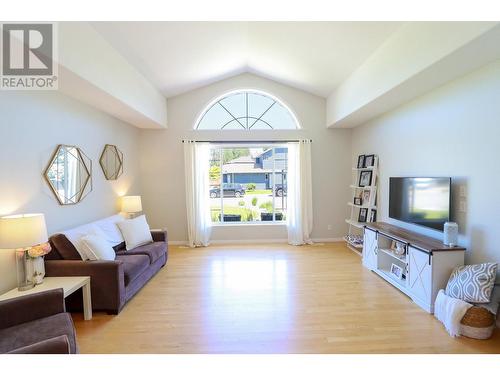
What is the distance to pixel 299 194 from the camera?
5.26 m

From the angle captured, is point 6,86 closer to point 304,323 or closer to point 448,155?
point 304,323

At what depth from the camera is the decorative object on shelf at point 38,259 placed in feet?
7.82

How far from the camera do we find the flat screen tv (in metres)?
2.86

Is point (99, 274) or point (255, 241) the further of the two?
point (255, 241)

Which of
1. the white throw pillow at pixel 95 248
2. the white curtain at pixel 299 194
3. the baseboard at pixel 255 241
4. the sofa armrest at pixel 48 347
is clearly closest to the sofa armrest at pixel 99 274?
the white throw pillow at pixel 95 248

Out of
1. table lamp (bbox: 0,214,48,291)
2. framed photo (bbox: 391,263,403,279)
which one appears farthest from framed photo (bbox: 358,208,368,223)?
table lamp (bbox: 0,214,48,291)

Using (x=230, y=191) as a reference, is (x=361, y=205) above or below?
below

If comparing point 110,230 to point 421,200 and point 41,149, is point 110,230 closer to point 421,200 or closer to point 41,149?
point 41,149

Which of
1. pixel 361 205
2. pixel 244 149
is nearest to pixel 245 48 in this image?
pixel 244 149

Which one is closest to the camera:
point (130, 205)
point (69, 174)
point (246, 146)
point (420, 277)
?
point (420, 277)

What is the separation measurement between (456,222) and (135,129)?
525 centimetres

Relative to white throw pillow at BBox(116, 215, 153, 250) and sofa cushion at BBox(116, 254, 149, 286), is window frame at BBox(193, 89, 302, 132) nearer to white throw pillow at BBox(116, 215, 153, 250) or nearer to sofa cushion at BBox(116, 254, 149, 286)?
white throw pillow at BBox(116, 215, 153, 250)

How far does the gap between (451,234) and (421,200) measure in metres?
0.61

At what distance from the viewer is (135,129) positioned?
5133mm
